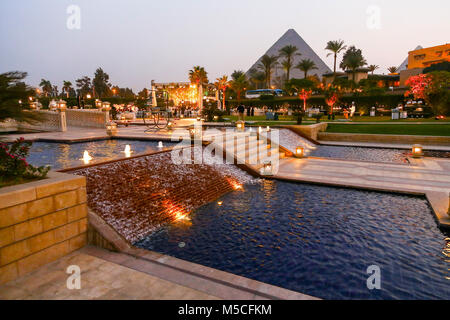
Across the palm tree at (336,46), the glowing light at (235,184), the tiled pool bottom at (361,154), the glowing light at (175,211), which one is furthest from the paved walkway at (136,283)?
the palm tree at (336,46)

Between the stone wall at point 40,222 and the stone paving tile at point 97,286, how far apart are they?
20cm

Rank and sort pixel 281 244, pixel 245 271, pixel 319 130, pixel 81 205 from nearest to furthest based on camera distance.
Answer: pixel 245 271
pixel 81 205
pixel 281 244
pixel 319 130

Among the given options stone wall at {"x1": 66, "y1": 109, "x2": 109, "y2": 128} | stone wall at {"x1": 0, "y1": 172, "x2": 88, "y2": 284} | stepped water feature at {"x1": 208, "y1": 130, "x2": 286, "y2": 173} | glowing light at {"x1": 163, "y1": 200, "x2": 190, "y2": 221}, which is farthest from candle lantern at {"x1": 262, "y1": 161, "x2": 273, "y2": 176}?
stone wall at {"x1": 66, "y1": 109, "x2": 109, "y2": 128}

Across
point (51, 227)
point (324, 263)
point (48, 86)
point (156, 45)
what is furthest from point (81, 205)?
point (156, 45)

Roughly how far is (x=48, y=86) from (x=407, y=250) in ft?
376

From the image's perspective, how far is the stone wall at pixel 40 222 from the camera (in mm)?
3754

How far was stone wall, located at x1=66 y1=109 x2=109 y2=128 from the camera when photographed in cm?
2125

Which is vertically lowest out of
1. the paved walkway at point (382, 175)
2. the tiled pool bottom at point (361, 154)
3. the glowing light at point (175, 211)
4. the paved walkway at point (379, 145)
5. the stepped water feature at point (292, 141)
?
the glowing light at point (175, 211)

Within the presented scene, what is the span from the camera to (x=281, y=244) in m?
5.12

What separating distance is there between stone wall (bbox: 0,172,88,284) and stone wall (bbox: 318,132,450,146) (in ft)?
58.8

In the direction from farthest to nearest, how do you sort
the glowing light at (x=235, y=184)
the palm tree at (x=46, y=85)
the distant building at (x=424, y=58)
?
the palm tree at (x=46, y=85), the distant building at (x=424, y=58), the glowing light at (x=235, y=184)

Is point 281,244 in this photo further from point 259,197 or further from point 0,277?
point 0,277

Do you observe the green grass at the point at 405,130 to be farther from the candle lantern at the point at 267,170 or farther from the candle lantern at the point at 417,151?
the candle lantern at the point at 267,170

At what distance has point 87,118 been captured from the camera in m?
21.7
